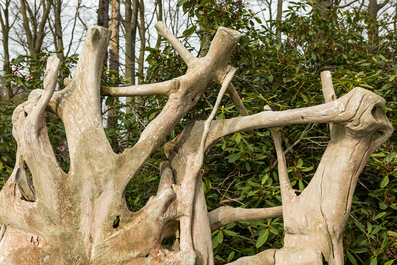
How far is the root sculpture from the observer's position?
4.93 ft

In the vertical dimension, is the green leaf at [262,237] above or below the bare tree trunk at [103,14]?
below

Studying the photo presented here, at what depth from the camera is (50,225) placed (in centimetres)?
149

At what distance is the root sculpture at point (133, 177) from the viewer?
1504mm

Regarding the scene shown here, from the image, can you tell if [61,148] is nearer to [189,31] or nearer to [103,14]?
[103,14]

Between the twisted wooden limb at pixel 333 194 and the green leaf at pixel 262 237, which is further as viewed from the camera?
the green leaf at pixel 262 237

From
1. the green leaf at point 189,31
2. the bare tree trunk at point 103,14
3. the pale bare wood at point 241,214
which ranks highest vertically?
the bare tree trunk at point 103,14

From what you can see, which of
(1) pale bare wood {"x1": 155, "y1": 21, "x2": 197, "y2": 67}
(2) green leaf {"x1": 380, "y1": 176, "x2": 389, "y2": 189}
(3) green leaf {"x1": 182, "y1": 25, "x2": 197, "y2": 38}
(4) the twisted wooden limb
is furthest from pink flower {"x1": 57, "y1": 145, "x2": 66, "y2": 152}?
(2) green leaf {"x1": 380, "y1": 176, "x2": 389, "y2": 189}

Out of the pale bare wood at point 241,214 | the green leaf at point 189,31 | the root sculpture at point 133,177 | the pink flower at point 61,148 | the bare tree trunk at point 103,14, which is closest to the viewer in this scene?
the root sculpture at point 133,177

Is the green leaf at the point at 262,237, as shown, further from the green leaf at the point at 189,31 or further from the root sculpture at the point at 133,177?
the green leaf at the point at 189,31

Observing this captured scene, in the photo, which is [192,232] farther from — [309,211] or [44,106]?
[44,106]

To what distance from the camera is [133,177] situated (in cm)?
165

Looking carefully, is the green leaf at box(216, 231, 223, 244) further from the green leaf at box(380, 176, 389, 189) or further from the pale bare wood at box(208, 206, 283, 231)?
the green leaf at box(380, 176, 389, 189)

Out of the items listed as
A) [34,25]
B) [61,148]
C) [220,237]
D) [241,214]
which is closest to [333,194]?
[241,214]

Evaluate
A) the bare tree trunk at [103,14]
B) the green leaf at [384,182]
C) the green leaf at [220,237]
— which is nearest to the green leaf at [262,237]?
the green leaf at [220,237]
